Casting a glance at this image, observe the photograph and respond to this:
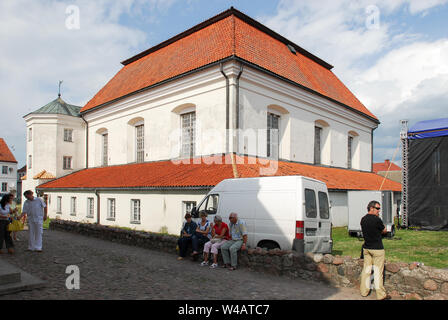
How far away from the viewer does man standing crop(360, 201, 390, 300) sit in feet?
22.5

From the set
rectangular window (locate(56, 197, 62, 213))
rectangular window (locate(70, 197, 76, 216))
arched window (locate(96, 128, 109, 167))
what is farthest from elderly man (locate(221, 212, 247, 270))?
rectangular window (locate(56, 197, 62, 213))

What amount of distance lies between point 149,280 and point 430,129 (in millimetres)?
15111

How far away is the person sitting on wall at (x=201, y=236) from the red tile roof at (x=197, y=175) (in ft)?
10.7

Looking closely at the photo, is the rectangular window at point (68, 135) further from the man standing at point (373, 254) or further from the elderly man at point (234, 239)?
the man standing at point (373, 254)

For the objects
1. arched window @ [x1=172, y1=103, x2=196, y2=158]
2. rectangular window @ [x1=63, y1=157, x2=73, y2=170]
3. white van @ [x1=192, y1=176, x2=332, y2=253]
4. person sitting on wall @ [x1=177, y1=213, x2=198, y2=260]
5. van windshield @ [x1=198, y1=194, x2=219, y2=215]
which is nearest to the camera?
white van @ [x1=192, y1=176, x2=332, y2=253]

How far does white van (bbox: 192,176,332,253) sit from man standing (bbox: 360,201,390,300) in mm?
2488

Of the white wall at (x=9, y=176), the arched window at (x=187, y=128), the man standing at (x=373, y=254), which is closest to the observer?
the man standing at (x=373, y=254)

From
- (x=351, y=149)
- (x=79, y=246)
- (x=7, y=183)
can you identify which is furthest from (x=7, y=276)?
(x=7, y=183)

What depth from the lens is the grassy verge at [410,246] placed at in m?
10.8

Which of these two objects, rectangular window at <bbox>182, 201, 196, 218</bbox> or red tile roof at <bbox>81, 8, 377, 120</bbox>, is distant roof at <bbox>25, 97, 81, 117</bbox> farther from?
rectangular window at <bbox>182, 201, 196, 218</bbox>

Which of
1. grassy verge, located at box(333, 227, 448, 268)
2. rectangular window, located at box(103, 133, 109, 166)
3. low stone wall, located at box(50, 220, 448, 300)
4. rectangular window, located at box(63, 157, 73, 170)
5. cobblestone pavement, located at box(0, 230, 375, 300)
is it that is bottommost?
grassy verge, located at box(333, 227, 448, 268)

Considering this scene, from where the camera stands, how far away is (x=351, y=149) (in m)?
27.7

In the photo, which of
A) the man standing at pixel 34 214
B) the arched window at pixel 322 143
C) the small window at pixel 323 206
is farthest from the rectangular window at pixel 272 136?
the man standing at pixel 34 214
